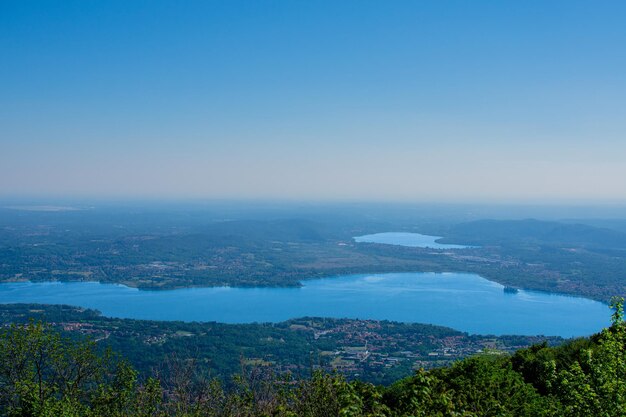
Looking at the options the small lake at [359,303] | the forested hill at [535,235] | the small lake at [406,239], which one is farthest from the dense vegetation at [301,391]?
the forested hill at [535,235]

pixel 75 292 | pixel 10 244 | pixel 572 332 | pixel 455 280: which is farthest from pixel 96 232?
pixel 572 332

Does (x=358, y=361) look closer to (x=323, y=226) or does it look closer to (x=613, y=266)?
(x=613, y=266)

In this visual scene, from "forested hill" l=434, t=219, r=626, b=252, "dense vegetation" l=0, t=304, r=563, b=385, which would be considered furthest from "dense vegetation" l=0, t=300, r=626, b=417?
"forested hill" l=434, t=219, r=626, b=252

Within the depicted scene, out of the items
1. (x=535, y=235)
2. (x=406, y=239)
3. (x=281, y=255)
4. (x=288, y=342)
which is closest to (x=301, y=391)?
(x=288, y=342)

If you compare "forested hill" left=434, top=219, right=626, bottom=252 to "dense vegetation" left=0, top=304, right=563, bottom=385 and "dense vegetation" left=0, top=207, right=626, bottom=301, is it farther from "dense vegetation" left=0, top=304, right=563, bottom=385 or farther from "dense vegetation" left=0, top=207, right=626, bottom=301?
"dense vegetation" left=0, top=304, right=563, bottom=385

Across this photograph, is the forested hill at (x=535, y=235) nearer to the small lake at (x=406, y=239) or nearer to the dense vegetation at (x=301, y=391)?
the small lake at (x=406, y=239)
